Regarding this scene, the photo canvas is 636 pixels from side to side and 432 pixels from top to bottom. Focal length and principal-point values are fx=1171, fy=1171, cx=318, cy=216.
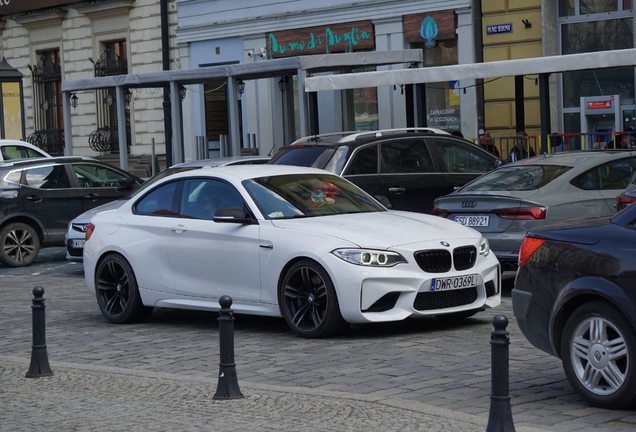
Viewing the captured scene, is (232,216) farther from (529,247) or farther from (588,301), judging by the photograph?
(588,301)

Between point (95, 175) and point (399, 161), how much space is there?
634 centimetres

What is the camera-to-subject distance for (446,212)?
1262 centimetres

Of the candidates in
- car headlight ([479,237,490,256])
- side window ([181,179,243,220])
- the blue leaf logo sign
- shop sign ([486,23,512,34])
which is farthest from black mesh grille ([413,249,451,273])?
the blue leaf logo sign

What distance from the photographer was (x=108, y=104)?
34.1 metres

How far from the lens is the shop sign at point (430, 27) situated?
2442 centimetres

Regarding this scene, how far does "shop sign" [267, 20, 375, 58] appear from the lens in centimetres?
2628

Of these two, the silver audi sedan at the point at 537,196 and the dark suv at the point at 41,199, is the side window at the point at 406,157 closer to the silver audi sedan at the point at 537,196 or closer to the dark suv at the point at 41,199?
the silver audi sedan at the point at 537,196

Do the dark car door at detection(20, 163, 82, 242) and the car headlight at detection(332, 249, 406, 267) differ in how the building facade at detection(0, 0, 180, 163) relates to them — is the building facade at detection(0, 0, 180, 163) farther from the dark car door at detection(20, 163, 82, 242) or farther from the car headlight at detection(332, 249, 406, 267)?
the car headlight at detection(332, 249, 406, 267)

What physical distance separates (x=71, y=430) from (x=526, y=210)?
6.34 m

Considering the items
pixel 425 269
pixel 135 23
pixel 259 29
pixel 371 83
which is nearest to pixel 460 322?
pixel 425 269

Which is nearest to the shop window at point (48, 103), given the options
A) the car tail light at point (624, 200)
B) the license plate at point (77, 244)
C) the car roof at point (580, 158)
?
the license plate at point (77, 244)

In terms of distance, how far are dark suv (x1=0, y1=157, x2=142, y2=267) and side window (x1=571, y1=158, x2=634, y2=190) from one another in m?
8.52

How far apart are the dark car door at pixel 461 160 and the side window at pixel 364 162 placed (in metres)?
0.97

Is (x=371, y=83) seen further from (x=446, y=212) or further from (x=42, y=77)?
(x=42, y=77)
